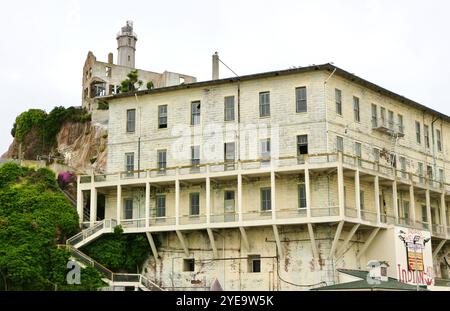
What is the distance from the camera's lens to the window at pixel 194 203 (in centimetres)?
4988

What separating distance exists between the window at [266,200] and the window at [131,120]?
39.6ft

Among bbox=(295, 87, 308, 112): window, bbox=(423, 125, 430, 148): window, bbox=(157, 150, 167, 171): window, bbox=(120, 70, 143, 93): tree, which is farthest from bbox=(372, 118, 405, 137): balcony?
bbox=(120, 70, 143, 93): tree

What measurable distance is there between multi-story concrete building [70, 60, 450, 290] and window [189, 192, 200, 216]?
73 millimetres

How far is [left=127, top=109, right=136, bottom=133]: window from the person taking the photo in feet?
178

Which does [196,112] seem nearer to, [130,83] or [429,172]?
[429,172]

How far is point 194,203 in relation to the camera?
50188 mm

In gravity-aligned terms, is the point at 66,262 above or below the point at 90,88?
below

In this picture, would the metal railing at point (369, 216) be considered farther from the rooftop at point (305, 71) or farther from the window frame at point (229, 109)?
the window frame at point (229, 109)
